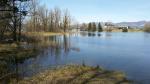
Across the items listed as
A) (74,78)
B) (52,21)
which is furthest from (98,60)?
(52,21)

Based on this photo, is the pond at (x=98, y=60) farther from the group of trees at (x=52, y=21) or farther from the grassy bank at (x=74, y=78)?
the group of trees at (x=52, y=21)

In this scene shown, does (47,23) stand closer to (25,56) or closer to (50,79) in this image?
(25,56)

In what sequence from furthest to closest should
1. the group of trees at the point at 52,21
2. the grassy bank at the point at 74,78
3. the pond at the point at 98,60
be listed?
the group of trees at the point at 52,21 < the pond at the point at 98,60 < the grassy bank at the point at 74,78

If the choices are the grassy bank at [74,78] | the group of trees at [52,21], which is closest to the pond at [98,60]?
the grassy bank at [74,78]

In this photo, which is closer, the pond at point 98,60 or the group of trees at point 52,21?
the pond at point 98,60

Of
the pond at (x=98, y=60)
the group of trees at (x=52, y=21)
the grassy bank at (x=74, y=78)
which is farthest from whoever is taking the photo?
the group of trees at (x=52, y=21)

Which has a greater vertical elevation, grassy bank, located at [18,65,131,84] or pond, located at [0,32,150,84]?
grassy bank, located at [18,65,131,84]

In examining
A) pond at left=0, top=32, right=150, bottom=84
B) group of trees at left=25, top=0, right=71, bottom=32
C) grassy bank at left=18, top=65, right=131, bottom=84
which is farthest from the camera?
group of trees at left=25, top=0, right=71, bottom=32

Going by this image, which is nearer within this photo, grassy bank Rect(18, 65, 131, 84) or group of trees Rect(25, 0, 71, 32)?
grassy bank Rect(18, 65, 131, 84)

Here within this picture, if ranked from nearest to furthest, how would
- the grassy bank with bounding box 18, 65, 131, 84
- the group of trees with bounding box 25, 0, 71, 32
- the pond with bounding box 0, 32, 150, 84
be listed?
the grassy bank with bounding box 18, 65, 131, 84 < the pond with bounding box 0, 32, 150, 84 < the group of trees with bounding box 25, 0, 71, 32

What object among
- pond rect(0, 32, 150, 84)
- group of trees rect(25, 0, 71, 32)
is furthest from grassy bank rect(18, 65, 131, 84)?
group of trees rect(25, 0, 71, 32)

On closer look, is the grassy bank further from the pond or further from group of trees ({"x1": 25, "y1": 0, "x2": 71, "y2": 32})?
group of trees ({"x1": 25, "y1": 0, "x2": 71, "y2": 32})

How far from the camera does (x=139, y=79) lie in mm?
15031

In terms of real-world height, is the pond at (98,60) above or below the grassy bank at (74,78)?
below
